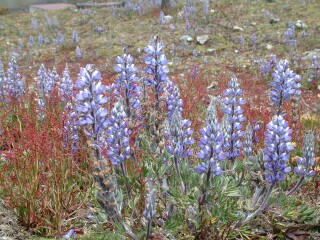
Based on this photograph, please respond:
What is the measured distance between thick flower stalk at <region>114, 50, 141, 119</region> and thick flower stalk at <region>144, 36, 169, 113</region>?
0.12 m

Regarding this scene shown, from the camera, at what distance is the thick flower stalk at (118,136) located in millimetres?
2785

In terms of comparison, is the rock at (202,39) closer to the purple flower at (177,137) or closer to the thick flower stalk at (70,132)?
the thick flower stalk at (70,132)

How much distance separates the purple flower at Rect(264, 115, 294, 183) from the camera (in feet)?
8.85

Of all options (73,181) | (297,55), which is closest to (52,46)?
(297,55)

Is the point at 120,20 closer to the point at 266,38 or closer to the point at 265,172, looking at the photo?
the point at 266,38

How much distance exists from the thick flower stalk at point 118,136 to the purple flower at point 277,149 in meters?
1.02

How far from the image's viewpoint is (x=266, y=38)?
13.5 metres

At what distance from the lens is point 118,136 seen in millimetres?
2863

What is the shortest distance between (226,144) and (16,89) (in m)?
4.16

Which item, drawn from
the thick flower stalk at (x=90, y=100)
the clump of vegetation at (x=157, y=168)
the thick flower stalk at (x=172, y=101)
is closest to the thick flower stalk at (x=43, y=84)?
the clump of vegetation at (x=157, y=168)

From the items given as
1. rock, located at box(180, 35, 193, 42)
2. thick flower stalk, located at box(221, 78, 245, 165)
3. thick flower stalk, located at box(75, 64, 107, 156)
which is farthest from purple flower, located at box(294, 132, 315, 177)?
rock, located at box(180, 35, 193, 42)

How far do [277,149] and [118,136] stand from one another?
3.75 ft

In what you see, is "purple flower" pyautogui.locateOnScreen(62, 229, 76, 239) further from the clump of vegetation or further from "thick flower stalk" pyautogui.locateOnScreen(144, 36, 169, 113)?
"thick flower stalk" pyautogui.locateOnScreen(144, 36, 169, 113)

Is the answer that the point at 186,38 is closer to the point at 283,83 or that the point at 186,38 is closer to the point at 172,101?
the point at 283,83
